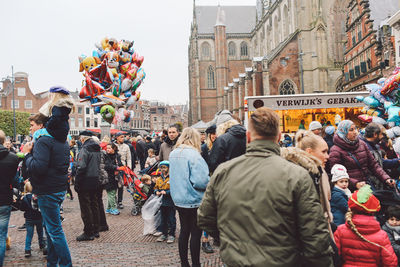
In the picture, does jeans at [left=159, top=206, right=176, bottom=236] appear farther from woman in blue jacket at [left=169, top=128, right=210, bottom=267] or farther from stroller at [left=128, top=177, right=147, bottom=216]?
stroller at [left=128, top=177, right=147, bottom=216]

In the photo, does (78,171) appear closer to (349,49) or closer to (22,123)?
(349,49)

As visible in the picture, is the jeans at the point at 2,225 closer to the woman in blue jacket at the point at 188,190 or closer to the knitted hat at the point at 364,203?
the woman in blue jacket at the point at 188,190

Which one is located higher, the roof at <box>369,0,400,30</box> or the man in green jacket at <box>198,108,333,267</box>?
the roof at <box>369,0,400,30</box>

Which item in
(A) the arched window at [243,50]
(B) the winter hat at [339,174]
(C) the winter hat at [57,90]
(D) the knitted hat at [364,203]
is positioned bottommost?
(D) the knitted hat at [364,203]

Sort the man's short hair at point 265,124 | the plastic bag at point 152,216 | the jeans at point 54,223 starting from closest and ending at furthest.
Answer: the man's short hair at point 265,124, the jeans at point 54,223, the plastic bag at point 152,216

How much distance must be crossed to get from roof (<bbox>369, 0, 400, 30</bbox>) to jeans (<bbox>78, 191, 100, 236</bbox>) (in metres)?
29.7

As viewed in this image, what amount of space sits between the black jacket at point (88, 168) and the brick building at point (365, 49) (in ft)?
58.0

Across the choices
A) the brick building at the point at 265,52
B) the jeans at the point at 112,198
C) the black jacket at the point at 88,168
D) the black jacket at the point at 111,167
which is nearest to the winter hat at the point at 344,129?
the black jacket at the point at 88,168

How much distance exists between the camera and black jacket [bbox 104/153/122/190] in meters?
7.97

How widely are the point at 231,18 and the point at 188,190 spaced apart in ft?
208

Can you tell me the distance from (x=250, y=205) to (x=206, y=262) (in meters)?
3.14

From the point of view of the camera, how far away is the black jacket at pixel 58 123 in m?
3.94

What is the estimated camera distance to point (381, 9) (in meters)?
29.4

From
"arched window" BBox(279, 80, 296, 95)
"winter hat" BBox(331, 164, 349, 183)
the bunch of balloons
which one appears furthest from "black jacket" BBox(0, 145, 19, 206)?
"arched window" BBox(279, 80, 296, 95)
